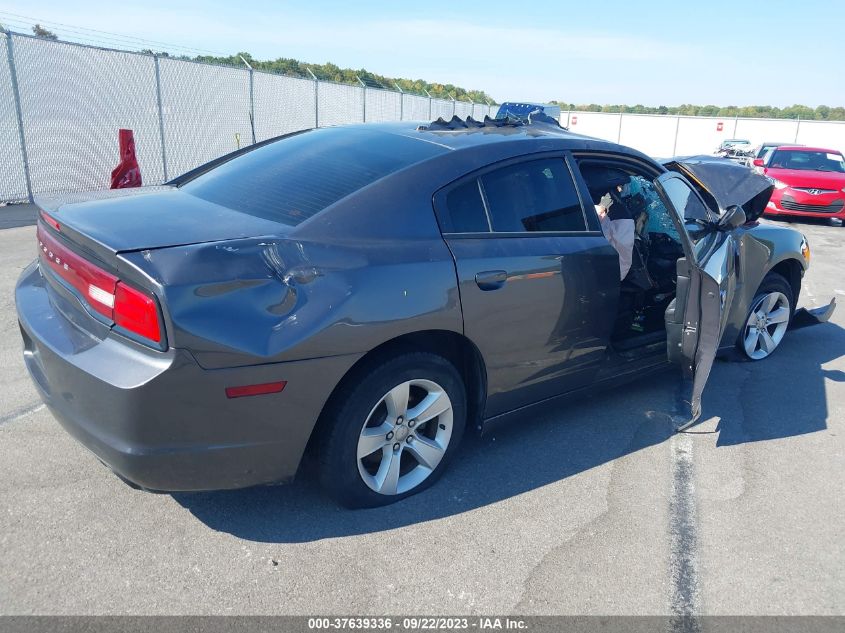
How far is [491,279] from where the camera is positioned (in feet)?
10.6

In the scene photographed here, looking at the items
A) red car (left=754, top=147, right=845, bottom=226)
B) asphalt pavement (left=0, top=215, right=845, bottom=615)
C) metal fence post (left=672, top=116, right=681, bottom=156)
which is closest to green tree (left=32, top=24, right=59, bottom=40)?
asphalt pavement (left=0, top=215, right=845, bottom=615)

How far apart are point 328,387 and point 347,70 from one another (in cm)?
3549

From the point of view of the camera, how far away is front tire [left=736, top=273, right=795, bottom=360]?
525 cm

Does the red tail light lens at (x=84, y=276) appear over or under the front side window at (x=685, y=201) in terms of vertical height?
under

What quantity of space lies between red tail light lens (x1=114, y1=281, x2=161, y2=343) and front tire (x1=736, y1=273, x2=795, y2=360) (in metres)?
4.27

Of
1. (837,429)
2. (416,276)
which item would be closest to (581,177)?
(416,276)

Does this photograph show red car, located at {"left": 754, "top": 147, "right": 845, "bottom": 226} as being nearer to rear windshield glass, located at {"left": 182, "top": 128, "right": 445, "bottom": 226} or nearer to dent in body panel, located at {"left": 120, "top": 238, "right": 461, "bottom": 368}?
rear windshield glass, located at {"left": 182, "top": 128, "right": 445, "bottom": 226}

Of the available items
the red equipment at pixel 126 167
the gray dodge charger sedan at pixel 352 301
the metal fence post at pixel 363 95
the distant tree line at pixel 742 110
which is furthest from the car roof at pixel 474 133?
the distant tree line at pixel 742 110

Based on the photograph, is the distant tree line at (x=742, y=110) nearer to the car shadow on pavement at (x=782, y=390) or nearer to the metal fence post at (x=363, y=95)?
the metal fence post at (x=363, y=95)

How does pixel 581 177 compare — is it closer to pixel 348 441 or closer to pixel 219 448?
pixel 348 441

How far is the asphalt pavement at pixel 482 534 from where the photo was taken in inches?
103

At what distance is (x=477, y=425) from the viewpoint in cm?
352

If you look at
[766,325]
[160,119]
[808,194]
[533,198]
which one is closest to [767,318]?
[766,325]

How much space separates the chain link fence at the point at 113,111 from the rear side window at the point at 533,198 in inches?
379
